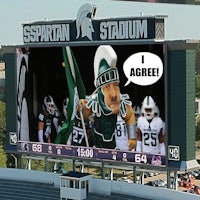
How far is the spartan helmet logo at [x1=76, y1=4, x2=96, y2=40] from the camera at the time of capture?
39.3 m

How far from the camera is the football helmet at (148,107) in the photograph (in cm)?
3600

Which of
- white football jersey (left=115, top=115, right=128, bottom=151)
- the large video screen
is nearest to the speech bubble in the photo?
the large video screen

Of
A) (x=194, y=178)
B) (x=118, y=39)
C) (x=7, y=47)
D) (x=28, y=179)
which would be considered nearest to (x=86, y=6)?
(x=118, y=39)

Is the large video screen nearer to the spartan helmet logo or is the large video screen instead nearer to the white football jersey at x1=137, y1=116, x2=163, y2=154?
the white football jersey at x1=137, y1=116, x2=163, y2=154

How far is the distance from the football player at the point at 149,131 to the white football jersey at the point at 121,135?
98 centimetres

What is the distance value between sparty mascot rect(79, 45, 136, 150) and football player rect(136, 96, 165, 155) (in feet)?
1.89

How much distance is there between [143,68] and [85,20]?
5895mm

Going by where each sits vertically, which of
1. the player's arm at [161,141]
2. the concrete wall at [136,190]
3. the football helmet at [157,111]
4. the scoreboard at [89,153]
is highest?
the football helmet at [157,111]

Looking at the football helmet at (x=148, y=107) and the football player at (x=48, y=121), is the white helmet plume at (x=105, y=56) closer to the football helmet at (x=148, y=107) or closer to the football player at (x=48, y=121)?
the football helmet at (x=148, y=107)

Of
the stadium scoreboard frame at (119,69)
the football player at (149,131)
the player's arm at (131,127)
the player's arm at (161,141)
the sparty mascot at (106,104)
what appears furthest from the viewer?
the sparty mascot at (106,104)

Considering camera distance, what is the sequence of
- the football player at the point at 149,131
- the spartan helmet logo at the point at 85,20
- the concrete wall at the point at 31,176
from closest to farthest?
1. the football player at the point at 149,131
2. the spartan helmet logo at the point at 85,20
3. the concrete wall at the point at 31,176

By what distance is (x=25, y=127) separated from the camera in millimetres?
42188

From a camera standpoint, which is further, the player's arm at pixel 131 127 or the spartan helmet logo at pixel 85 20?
the spartan helmet logo at pixel 85 20

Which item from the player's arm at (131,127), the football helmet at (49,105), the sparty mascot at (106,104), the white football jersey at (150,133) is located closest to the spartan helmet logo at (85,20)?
the sparty mascot at (106,104)
